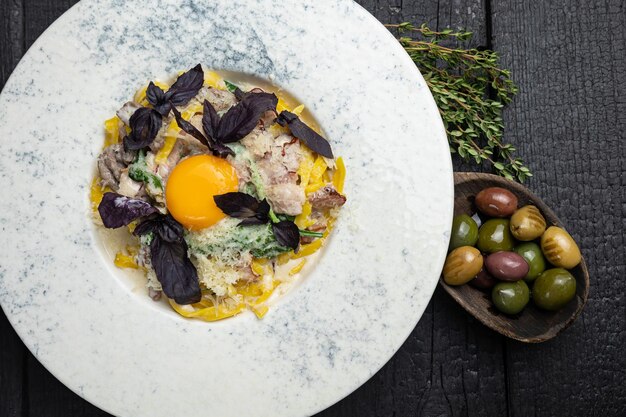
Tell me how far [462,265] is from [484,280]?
0.24 meters

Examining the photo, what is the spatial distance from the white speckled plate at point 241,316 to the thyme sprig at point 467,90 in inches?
24.3

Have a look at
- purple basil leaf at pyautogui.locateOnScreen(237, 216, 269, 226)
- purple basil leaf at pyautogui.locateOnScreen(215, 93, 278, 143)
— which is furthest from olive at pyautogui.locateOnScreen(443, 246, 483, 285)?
purple basil leaf at pyautogui.locateOnScreen(215, 93, 278, 143)

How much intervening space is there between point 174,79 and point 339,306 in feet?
4.77

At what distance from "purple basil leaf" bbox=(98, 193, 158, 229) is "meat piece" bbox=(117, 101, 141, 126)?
1.27 feet

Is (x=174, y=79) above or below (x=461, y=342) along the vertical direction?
A: above

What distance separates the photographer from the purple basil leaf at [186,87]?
3.04 m

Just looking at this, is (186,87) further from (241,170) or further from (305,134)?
(305,134)

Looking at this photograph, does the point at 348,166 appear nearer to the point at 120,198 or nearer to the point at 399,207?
the point at 399,207

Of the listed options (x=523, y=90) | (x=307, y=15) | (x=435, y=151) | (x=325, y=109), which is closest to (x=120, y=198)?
(x=325, y=109)

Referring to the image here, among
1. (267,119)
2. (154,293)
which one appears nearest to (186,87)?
(267,119)

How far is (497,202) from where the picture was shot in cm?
352

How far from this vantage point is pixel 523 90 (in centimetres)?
393

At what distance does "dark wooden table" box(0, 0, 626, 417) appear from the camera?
3.93m

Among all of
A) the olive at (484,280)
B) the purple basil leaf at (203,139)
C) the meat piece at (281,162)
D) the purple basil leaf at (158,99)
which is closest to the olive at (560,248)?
the olive at (484,280)
